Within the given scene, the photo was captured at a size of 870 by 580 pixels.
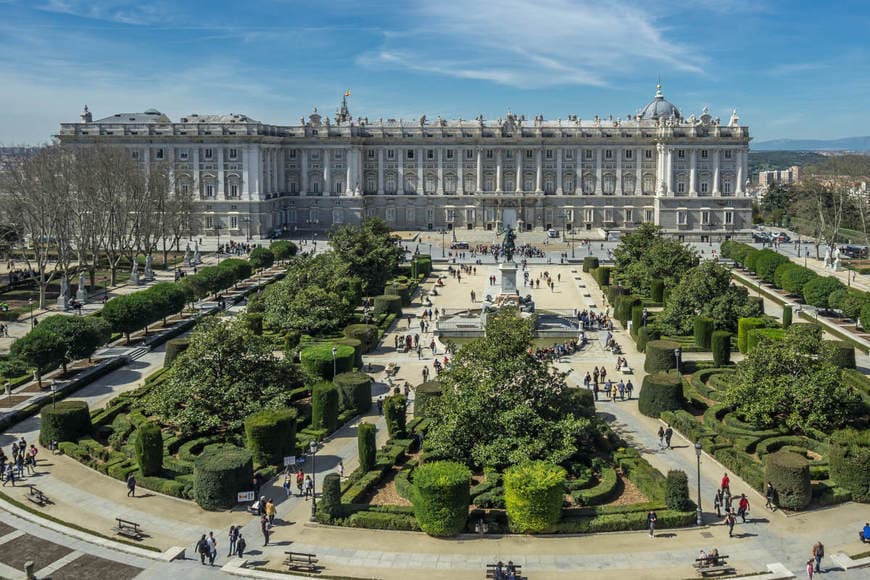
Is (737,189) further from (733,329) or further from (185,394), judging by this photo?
(185,394)

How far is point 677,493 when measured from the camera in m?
30.9

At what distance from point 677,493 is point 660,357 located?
66.5 feet

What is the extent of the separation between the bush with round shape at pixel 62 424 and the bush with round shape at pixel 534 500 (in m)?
19.6

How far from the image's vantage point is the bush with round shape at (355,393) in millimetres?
43688

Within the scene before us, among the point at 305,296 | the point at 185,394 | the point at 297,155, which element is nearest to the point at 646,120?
the point at 297,155

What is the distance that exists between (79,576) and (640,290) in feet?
179

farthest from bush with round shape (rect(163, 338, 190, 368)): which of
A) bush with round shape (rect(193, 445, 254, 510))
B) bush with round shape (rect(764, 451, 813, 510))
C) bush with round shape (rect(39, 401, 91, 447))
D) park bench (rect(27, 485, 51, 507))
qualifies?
bush with round shape (rect(764, 451, 813, 510))

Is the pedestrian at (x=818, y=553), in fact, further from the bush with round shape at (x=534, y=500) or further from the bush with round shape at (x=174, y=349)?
the bush with round shape at (x=174, y=349)

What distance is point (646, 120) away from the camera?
425 feet

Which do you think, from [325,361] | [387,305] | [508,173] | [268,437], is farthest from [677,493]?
[508,173]

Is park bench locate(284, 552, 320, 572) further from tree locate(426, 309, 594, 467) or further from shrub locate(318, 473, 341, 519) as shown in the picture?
tree locate(426, 309, 594, 467)

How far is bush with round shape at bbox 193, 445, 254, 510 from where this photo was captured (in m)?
32.2

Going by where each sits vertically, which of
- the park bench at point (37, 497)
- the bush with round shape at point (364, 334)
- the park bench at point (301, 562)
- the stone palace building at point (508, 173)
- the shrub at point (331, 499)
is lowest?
the park bench at point (301, 562)

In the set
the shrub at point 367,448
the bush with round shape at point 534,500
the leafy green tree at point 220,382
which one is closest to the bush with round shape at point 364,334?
the leafy green tree at point 220,382
